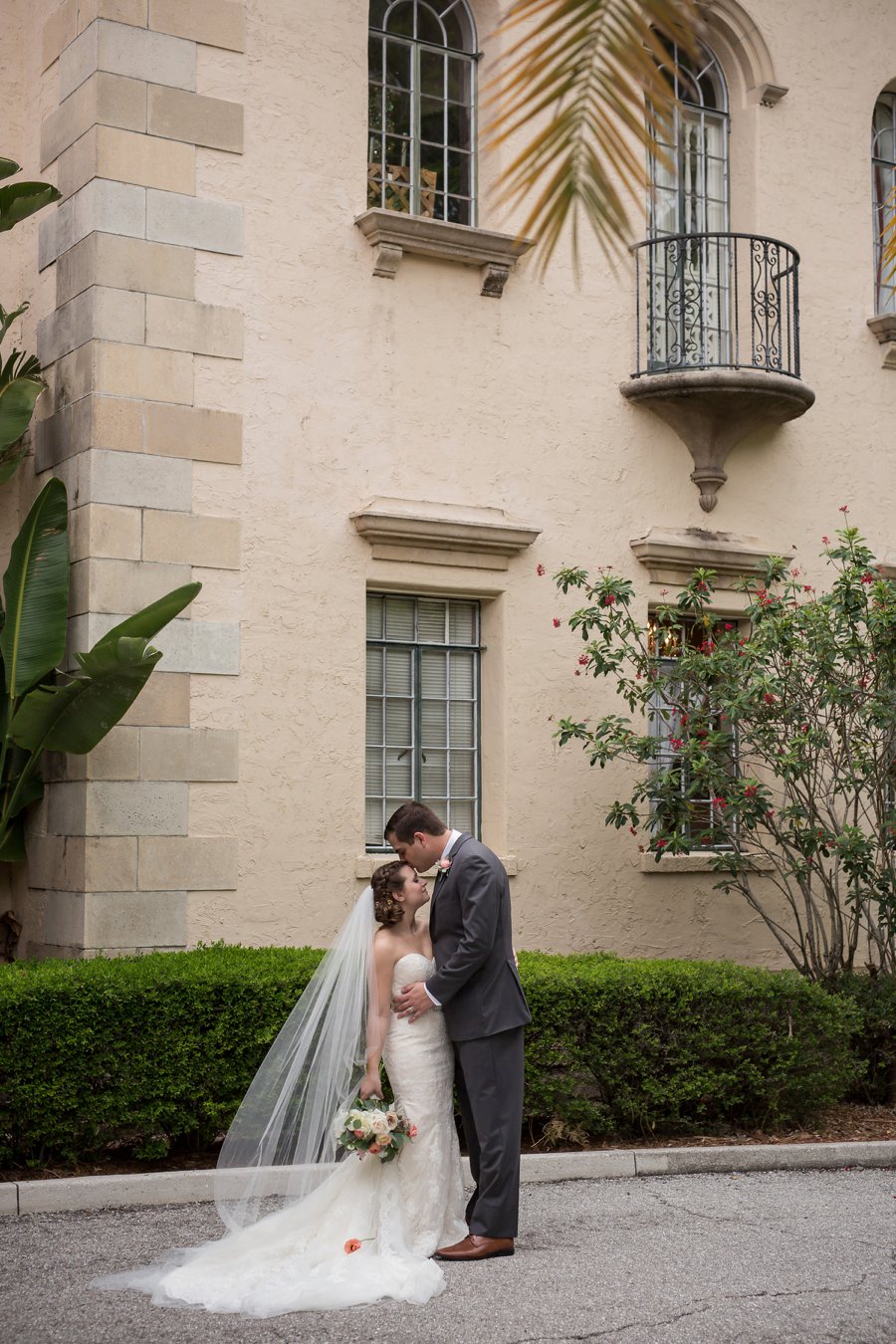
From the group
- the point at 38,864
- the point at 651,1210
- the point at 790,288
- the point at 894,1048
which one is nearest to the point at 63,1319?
the point at 651,1210

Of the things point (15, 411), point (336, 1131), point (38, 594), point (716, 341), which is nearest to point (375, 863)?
point (38, 594)

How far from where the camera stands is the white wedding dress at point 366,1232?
6211 mm

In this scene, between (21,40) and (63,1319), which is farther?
(21,40)

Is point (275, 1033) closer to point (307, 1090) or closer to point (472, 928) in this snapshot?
point (307, 1090)

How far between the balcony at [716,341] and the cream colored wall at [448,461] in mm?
246

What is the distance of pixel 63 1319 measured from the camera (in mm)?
5867

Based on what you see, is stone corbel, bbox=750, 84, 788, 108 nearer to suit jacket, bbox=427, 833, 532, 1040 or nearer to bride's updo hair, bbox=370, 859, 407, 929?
suit jacket, bbox=427, 833, 532, 1040

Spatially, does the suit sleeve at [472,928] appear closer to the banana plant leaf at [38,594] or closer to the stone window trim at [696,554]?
the banana plant leaf at [38,594]

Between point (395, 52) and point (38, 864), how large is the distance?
6.65 m

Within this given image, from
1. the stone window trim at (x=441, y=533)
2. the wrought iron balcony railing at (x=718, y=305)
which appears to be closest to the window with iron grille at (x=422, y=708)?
the stone window trim at (x=441, y=533)

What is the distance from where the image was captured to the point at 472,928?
6980mm

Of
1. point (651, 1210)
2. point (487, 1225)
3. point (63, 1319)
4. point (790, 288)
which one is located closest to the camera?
point (63, 1319)

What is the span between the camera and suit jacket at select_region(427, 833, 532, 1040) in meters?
6.97

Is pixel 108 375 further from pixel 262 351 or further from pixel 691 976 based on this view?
pixel 691 976
